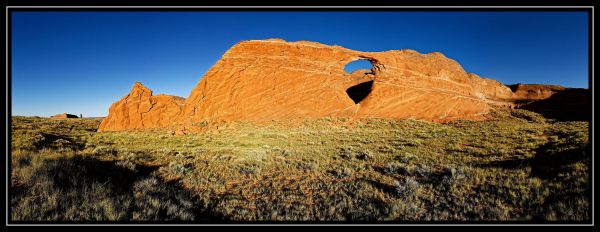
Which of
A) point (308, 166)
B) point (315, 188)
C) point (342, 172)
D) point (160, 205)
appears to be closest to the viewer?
point (160, 205)

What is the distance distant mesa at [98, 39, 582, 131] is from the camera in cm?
2248

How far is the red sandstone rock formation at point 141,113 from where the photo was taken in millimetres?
24406

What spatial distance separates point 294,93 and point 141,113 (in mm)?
15811

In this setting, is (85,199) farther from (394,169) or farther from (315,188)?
(394,169)

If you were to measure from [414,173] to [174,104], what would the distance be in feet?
80.5

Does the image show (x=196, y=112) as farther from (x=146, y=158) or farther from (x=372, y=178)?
(x=372, y=178)

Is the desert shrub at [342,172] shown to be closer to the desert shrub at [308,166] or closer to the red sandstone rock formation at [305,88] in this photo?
the desert shrub at [308,166]

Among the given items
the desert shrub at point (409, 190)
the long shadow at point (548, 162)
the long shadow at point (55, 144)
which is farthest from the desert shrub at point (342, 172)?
the long shadow at point (55, 144)

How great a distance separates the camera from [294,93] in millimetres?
23172

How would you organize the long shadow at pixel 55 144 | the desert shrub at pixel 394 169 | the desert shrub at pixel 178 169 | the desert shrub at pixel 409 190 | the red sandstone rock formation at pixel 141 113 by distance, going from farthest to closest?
the red sandstone rock formation at pixel 141 113
the long shadow at pixel 55 144
the desert shrub at pixel 178 169
the desert shrub at pixel 394 169
the desert shrub at pixel 409 190

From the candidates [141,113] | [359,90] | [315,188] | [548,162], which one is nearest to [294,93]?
[359,90]

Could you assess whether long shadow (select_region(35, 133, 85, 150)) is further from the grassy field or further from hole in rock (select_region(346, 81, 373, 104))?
hole in rock (select_region(346, 81, 373, 104))

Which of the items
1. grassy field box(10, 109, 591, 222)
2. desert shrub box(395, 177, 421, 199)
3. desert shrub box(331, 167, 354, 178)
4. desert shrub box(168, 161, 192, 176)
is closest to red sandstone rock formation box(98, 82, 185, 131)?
grassy field box(10, 109, 591, 222)
